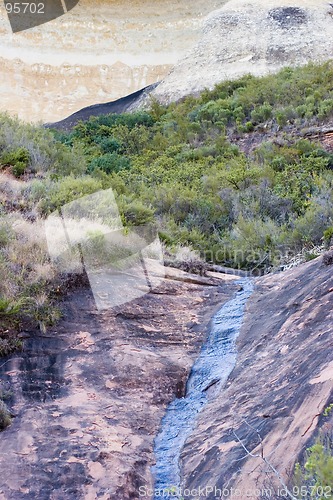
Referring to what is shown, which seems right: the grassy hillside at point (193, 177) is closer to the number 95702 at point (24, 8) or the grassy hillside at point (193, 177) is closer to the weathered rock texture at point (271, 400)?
the weathered rock texture at point (271, 400)

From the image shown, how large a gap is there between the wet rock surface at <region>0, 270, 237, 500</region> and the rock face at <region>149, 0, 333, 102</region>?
63.0 feet

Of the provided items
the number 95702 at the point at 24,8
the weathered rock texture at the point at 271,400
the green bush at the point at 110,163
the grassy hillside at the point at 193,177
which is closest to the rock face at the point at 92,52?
the number 95702 at the point at 24,8

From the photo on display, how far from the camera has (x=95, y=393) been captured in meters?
4.89

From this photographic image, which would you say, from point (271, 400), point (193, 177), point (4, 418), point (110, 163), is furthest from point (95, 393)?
point (110, 163)

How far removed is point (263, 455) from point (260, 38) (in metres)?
25.1

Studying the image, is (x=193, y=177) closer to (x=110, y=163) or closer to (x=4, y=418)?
(x=110, y=163)

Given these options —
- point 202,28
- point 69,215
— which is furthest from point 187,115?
point 69,215

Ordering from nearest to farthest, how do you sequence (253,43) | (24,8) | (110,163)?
(110,163) → (253,43) → (24,8)

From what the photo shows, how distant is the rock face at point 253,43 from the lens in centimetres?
2425

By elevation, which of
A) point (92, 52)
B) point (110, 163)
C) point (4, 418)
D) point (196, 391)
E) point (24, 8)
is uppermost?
point (24, 8)

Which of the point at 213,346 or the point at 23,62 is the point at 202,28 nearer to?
the point at 23,62

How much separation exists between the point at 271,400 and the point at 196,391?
1228 mm

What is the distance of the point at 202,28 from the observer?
29.3m

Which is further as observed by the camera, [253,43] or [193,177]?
[253,43]
